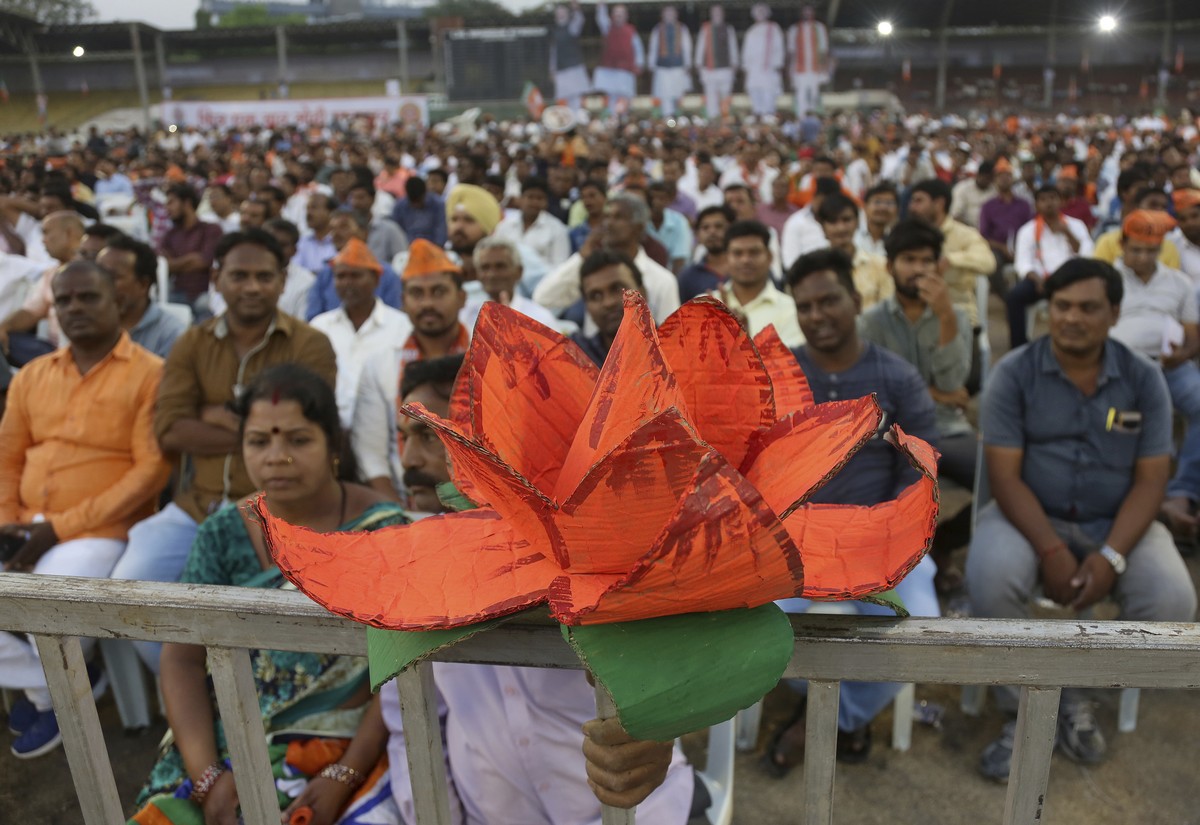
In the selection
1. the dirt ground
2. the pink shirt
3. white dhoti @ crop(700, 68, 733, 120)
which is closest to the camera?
the pink shirt

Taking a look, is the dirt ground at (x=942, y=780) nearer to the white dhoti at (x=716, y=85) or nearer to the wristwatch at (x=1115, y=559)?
the wristwatch at (x=1115, y=559)

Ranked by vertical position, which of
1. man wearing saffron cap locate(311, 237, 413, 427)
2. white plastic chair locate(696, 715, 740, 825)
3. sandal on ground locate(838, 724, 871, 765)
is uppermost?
man wearing saffron cap locate(311, 237, 413, 427)

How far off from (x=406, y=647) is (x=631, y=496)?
0.82 ft

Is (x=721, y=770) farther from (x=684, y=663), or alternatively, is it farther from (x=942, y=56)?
(x=942, y=56)

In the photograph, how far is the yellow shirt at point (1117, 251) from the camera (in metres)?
4.60

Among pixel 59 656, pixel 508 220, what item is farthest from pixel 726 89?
pixel 59 656

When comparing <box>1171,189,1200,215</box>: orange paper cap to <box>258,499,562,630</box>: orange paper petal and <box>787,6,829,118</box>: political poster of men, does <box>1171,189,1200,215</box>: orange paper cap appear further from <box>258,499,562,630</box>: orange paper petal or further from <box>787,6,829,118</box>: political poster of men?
<box>787,6,829,118</box>: political poster of men

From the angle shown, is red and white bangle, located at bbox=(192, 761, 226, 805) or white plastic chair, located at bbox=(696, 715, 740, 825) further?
white plastic chair, located at bbox=(696, 715, 740, 825)

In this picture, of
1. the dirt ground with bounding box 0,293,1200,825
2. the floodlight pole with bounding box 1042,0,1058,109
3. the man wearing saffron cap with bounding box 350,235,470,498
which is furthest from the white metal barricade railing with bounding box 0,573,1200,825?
the floodlight pole with bounding box 1042,0,1058,109

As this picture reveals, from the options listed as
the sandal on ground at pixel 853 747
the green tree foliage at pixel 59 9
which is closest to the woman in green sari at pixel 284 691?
the sandal on ground at pixel 853 747

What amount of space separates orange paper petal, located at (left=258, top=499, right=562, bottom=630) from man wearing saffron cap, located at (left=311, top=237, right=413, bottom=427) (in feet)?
9.35

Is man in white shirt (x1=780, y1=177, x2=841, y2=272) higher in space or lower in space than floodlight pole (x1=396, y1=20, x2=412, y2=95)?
lower

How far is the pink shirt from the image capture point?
4.26 ft

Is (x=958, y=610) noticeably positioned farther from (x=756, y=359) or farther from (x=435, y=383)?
(x=756, y=359)
